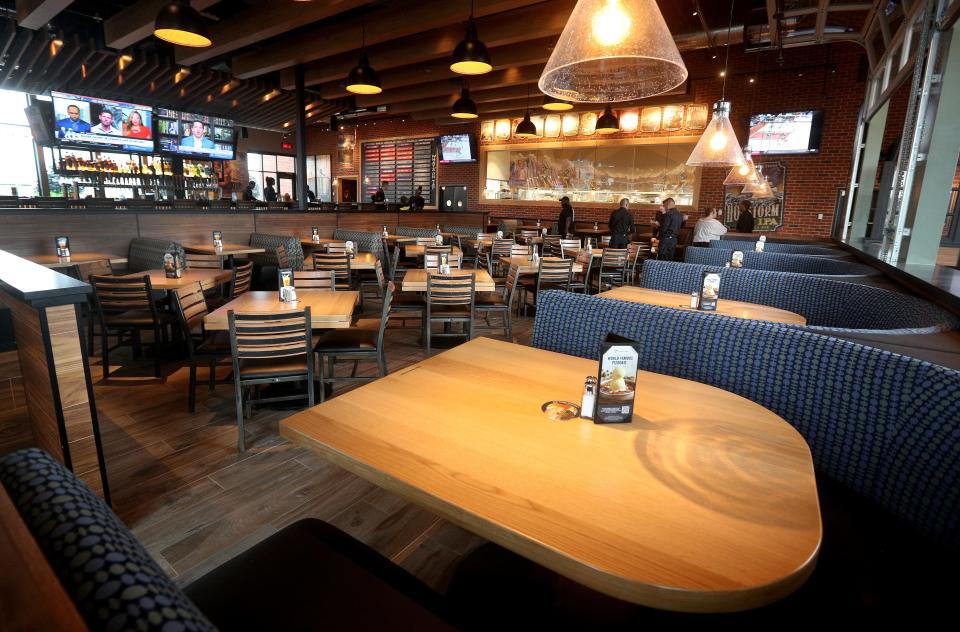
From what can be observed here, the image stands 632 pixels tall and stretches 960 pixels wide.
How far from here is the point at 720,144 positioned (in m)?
3.21

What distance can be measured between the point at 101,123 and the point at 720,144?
34.4 feet

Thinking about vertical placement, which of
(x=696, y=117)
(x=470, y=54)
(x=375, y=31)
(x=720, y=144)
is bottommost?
(x=720, y=144)

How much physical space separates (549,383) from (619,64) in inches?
50.6

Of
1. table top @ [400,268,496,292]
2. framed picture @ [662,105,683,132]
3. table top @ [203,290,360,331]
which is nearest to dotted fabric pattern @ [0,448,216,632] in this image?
table top @ [203,290,360,331]

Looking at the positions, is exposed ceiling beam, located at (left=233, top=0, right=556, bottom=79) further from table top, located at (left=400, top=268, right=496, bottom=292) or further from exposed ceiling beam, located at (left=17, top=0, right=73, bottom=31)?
table top, located at (left=400, top=268, right=496, bottom=292)

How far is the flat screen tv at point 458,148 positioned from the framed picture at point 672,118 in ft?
16.7

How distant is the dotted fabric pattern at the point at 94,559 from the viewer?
44 cm

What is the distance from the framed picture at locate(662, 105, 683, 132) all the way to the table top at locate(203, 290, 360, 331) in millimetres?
8830

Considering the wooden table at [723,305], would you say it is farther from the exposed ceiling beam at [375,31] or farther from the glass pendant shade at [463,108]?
the glass pendant shade at [463,108]

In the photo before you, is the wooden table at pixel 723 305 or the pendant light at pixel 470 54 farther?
the pendant light at pixel 470 54

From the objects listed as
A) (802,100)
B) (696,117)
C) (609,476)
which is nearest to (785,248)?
(802,100)

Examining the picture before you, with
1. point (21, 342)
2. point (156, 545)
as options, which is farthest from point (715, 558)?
point (21, 342)

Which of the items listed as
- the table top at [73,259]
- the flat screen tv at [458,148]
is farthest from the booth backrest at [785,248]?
the flat screen tv at [458,148]

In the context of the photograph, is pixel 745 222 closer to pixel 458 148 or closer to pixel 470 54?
pixel 470 54
